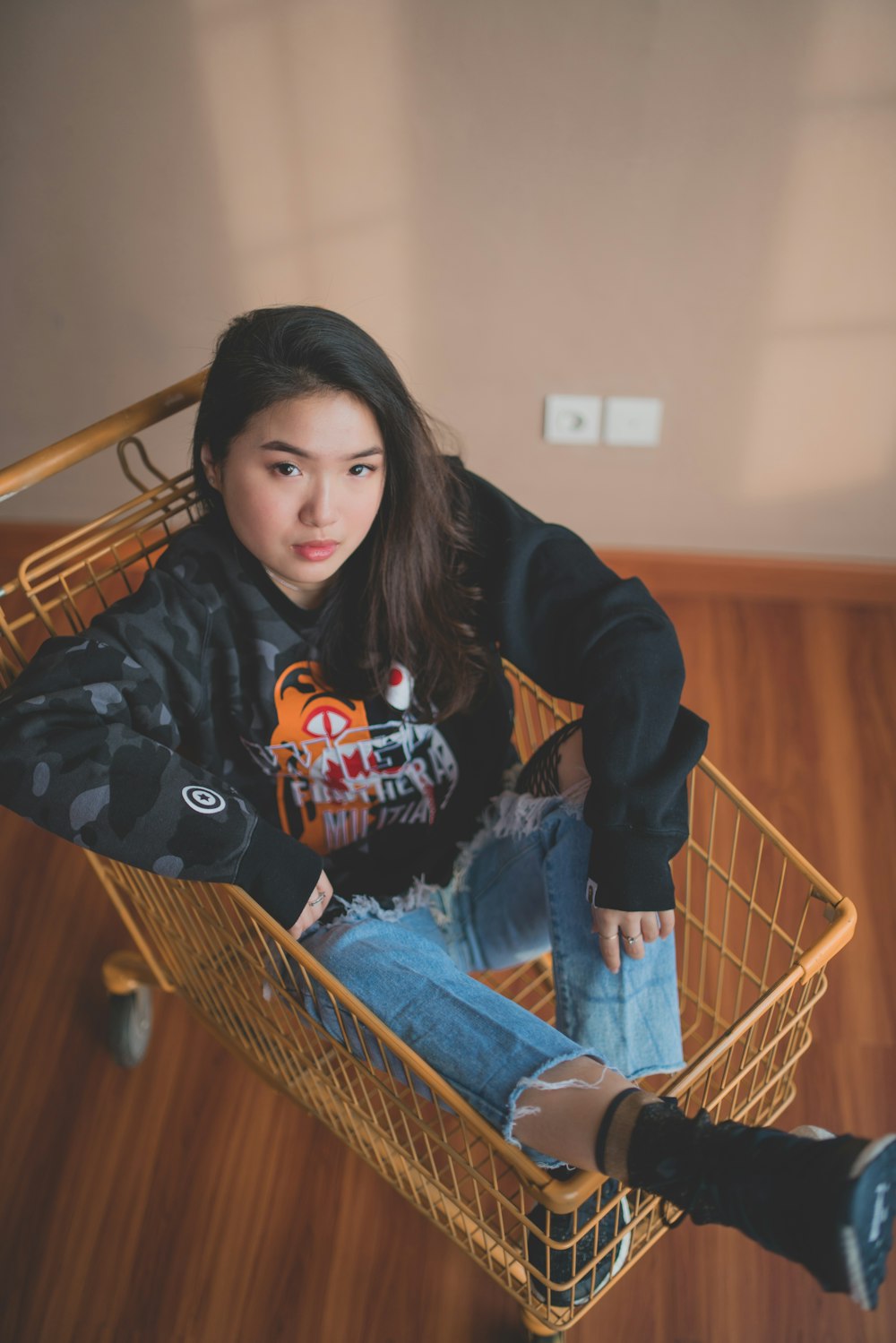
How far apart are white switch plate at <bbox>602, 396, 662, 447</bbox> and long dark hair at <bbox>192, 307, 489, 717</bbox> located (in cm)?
76

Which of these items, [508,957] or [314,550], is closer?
[314,550]

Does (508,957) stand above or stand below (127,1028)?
above

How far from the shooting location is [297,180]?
167 cm

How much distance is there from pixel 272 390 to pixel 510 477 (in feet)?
3.41

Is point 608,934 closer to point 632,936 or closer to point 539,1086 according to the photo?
point 632,936

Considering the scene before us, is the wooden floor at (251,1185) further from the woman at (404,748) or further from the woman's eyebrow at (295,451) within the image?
the woman's eyebrow at (295,451)

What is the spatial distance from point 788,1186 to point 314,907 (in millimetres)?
504

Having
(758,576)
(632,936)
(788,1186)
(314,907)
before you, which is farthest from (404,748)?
(758,576)

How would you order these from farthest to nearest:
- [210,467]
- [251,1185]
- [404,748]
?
[251,1185] → [404,748] → [210,467]

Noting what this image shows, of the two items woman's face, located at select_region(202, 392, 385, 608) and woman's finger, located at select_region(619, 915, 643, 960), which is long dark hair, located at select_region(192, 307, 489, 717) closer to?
woman's face, located at select_region(202, 392, 385, 608)

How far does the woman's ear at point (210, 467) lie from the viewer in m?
1.10

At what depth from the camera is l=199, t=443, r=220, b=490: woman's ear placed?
1.10m

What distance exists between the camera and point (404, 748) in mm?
1233

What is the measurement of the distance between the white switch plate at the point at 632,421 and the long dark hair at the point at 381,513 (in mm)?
763
